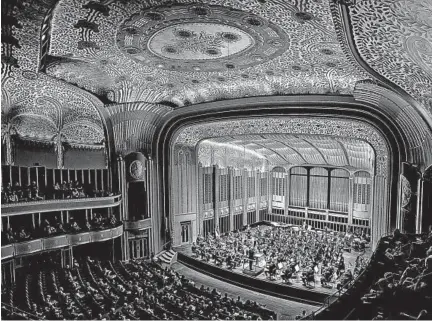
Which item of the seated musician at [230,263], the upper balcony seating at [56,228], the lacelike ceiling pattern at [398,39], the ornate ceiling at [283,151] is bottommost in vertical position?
the seated musician at [230,263]

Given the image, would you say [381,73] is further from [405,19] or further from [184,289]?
A: [184,289]

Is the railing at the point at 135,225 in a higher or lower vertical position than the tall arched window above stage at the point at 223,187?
lower

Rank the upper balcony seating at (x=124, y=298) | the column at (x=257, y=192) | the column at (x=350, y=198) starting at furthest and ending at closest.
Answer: the column at (x=257, y=192), the column at (x=350, y=198), the upper balcony seating at (x=124, y=298)

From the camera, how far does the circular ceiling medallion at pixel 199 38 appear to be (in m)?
6.15

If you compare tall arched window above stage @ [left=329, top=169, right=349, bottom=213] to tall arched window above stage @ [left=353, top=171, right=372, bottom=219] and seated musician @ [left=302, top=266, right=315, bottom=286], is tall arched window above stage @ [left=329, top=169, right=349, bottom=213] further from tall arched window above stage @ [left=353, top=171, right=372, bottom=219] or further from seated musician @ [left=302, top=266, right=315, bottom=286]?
seated musician @ [left=302, top=266, right=315, bottom=286]

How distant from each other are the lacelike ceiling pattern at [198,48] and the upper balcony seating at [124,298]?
555 centimetres

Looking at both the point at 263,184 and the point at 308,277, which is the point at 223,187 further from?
the point at 308,277

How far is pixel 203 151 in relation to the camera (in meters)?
17.6

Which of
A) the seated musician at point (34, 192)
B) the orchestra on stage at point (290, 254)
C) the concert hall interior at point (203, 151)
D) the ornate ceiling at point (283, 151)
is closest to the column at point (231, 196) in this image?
the concert hall interior at point (203, 151)

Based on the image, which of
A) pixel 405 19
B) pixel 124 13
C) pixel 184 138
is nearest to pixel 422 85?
pixel 405 19

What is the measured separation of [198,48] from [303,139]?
10.3m

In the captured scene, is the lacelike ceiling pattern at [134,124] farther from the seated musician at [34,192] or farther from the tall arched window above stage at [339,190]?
the tall arched window above stage at [339,190]

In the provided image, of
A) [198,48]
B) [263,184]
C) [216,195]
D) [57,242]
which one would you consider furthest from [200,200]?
[198,48]

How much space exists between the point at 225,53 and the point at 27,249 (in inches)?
326
